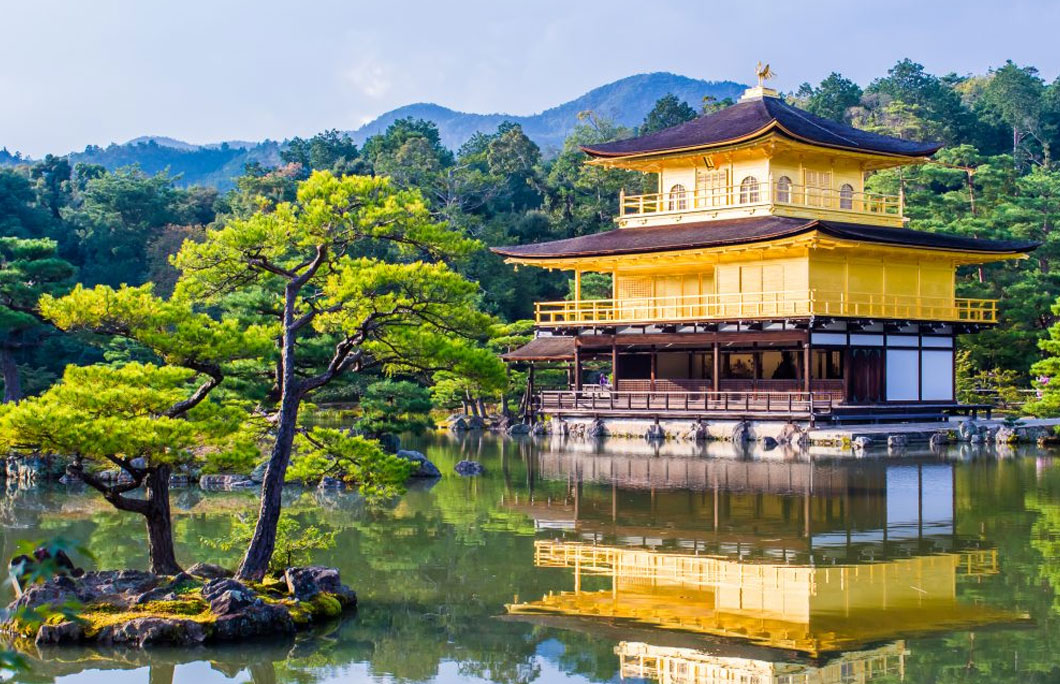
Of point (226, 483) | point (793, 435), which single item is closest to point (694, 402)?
point (793, 435)

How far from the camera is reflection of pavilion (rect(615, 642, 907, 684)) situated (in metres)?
9.59

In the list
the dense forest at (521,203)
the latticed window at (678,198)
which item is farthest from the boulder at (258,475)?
the latticed window at (678,198)

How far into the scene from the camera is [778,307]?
3234 centimetres

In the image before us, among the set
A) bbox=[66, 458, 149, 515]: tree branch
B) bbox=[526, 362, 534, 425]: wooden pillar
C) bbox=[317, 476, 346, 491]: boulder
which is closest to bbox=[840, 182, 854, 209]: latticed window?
bbox=[526, 362, 534, 425]: wooden pillar

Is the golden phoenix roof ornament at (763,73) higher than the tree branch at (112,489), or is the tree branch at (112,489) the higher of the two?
the golden phoenix roof ornament at (763,73)

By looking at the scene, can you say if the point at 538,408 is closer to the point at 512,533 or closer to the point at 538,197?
the point at 512,533

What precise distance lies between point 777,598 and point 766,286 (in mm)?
22473

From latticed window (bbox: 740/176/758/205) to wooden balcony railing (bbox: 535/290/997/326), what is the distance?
9.79ft

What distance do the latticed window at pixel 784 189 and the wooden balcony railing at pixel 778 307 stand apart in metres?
3.35

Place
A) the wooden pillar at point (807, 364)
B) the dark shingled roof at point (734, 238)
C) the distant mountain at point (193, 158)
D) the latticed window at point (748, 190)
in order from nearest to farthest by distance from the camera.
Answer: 1. the wooden pillar at point (807, 364)
2. the dark shingled roof at point (734, 238)
3. the latticed window at point (748, 190)
4. the distant mountain at point (193, 158)

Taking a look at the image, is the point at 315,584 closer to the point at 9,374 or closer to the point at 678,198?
the point at 9,374

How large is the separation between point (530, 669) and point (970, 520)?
9.17 m

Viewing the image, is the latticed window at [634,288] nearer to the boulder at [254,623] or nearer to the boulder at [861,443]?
the boulder at [861,443]

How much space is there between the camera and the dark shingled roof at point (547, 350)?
3794 cm
